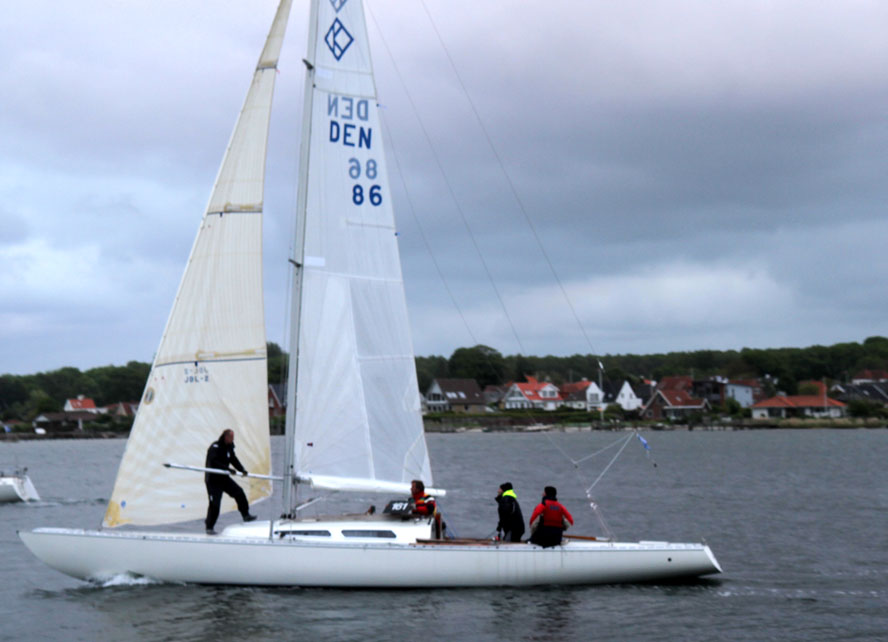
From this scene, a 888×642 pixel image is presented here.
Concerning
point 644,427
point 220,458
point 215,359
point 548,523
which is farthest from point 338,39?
point 644,427

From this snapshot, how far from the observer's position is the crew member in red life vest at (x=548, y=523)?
47.9ft

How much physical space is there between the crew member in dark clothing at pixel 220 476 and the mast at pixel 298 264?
2.29 feet

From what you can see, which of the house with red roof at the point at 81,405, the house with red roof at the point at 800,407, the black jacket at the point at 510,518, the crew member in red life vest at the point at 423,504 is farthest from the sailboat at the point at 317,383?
Answer: the house with red roof at the point at 81,405

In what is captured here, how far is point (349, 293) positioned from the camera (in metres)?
15.7

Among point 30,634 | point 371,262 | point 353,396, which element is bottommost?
point 30,634

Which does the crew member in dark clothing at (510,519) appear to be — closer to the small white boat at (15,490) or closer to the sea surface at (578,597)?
the sea surface at (578,597)

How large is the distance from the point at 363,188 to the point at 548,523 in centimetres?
592

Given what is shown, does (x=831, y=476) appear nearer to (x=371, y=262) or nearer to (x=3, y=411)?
(x=371, y=262)

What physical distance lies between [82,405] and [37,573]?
11206 centimetres

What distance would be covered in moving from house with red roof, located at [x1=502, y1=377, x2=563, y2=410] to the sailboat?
3648 inches

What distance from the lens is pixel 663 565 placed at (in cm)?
1488

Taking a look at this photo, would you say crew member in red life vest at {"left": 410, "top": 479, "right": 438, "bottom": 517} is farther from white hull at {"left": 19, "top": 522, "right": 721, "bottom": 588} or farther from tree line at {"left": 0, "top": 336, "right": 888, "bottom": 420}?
tree line at {"left": 0, "top": 336, "right": 888, "bottom": 420}

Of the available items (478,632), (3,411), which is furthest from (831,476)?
(3,411)

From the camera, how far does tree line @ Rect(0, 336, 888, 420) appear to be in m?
119
